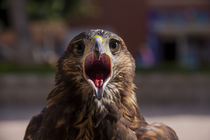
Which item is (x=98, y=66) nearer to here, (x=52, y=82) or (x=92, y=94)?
(x=92, y=94)

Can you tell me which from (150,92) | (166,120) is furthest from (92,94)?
(150,92)

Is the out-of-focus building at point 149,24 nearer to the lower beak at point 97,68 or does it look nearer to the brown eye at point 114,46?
the brown eye at point 114,46

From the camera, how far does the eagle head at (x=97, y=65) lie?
1.62m

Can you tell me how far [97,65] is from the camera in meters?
1.66

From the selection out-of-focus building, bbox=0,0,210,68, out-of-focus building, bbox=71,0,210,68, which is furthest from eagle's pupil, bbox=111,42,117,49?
out-of-focus building, bbox=71,0,210,68

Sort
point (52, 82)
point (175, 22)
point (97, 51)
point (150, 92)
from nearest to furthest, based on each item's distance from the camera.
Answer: point (97, 51)
point (52, 82)
point (150, 92)
point (175, 22)

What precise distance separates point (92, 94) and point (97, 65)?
0.16 metres

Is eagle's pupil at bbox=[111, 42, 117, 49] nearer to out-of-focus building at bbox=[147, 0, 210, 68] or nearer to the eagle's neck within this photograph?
the eagle's neck

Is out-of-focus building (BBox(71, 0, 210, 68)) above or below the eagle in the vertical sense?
above

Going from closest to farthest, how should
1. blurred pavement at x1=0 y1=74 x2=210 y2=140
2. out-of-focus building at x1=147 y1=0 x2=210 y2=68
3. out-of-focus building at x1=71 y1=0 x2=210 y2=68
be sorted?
blurred pavement at x1=0 y1=74 x2=210 y2=140 < out-of-focus building at x1=71 y1=0 x2=210 y2=68 < out-of-focus building at x1=147 y1=0 x2=210 y2=68

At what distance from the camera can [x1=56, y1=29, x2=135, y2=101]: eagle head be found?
1.62 metres

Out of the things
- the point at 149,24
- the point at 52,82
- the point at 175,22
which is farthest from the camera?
the point at 175,22

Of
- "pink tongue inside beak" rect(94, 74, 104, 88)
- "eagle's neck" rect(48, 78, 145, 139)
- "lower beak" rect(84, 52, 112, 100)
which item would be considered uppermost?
"lower beak" rect(84, 52, 112, 100)

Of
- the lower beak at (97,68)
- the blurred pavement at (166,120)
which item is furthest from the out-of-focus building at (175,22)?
the lower beak at (97,68)
